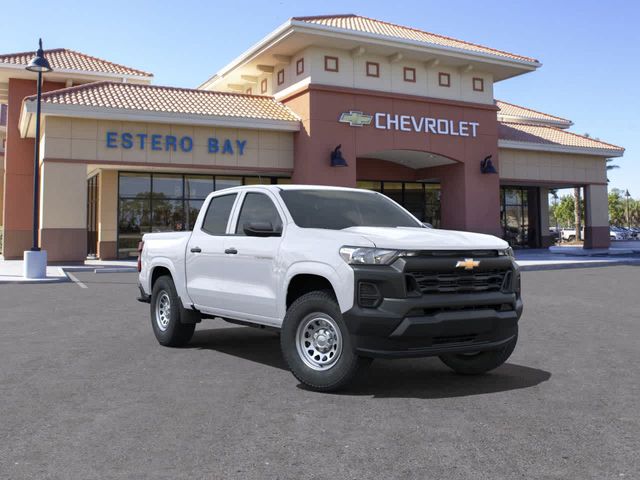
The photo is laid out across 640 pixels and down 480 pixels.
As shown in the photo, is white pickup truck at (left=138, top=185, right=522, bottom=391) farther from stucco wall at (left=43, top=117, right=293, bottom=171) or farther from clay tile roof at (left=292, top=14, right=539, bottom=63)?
clay tile roof at (left=292, top=14, right=539, bottom=63)

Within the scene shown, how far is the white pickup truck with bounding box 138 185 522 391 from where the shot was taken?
506 cm

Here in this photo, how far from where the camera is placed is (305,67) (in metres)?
25.7

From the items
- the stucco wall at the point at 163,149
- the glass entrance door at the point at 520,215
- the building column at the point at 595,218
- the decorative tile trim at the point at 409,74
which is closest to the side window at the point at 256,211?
the stucco wall at the point at 163,149

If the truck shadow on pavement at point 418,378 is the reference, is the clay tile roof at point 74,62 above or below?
above

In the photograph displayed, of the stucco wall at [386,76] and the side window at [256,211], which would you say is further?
the stucco wall at [386,76]

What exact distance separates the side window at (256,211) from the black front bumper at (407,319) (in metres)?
1.62

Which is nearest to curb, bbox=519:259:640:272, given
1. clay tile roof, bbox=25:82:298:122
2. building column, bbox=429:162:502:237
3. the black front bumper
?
building column, bbox=429:162:502:237

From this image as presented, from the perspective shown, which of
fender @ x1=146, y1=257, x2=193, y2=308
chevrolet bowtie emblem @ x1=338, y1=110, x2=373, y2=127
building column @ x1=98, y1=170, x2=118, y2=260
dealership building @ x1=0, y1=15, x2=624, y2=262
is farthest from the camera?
building column @ x1=98, y1=170, x2=118, y2=260

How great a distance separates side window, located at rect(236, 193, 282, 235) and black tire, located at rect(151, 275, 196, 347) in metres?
1.49

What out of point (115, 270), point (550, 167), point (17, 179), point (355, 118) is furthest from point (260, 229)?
point (550, 167)

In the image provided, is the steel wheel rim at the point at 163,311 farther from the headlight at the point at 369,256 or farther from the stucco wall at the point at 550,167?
the stucco wall at the point at 550,167

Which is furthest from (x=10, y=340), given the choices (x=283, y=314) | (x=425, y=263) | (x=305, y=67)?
(x=305, y=67)

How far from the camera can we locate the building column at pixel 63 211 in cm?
2250

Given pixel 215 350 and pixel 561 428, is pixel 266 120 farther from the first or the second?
pixel 561 428
